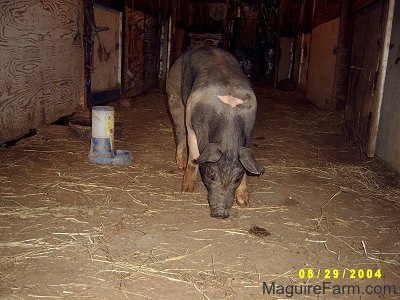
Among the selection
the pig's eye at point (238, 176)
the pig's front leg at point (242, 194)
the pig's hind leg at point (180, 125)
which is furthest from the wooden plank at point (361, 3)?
the pig's eye at point (238, 176)

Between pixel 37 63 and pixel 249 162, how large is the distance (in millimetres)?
5010

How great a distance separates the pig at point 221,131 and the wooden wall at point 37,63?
321 cm

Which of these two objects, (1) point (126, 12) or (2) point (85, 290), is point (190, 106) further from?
(1) point (126, 12)

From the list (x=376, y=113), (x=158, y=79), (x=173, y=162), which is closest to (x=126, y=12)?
(x=158, y=79)

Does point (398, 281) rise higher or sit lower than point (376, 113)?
lower

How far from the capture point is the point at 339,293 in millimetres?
2799

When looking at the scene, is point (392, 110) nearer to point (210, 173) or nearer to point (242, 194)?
point (242, 194)

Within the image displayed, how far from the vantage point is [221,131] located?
4.08 m

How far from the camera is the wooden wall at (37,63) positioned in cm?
616

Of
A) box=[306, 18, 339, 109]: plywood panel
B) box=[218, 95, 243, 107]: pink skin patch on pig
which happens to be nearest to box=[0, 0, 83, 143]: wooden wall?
box=[218, 95, 243, 107]: pink skin patch on pig

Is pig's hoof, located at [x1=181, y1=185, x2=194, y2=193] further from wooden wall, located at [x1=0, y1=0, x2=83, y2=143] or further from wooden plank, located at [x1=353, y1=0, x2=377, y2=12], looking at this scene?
wooden plank, located at [x1=353, y1=0, x2=377, y2=12]

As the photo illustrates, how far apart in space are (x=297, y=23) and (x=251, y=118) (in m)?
15.5

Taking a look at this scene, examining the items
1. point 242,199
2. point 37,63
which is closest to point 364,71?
point 242,199

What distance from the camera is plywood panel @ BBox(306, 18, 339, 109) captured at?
11414 millimetres
